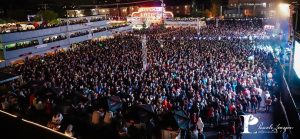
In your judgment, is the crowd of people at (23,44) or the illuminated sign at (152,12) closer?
the crowd of people at (23,44)

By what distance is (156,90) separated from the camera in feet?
48.9

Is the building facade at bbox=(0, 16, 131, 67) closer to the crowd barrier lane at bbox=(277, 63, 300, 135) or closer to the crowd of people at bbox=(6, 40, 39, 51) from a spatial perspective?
the crowd of people at bbox=(6, 40, 39, 51)

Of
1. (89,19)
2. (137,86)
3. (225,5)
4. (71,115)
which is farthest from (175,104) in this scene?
(225,5)

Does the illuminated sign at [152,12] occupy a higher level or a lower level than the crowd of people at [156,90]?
higher

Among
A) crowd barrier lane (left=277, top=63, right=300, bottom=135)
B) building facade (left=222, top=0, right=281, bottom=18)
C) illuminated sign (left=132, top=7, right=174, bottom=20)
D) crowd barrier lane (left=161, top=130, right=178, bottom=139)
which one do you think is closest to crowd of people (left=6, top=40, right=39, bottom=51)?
crowd barrier lane (left=161, top=130, right=178, bottom=139)

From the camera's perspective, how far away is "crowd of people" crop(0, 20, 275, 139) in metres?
10.9

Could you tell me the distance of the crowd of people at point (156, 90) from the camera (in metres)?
10.9

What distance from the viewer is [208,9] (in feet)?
266

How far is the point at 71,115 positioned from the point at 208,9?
245 ft

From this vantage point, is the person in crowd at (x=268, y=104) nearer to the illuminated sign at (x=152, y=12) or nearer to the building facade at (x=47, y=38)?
the building facade at (x=47, y=38)
